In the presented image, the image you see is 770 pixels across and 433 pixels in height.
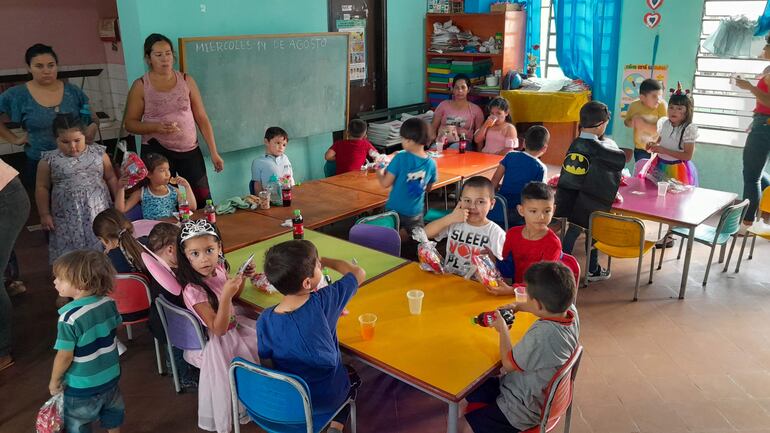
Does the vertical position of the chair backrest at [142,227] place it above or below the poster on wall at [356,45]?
below

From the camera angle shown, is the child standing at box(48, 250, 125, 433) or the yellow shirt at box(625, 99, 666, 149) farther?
the yellow shirt at box(625, 99, 666, 149)

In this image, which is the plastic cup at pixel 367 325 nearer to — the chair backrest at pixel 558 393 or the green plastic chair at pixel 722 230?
the chair backrest at pixel 558 393

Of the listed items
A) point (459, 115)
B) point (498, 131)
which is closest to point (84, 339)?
point (498, 131)

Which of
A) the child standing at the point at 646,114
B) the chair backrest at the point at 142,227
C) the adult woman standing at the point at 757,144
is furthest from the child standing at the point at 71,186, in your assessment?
the adult woman standing at the point at 757,144

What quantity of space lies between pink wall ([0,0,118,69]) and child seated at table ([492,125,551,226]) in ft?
20.1

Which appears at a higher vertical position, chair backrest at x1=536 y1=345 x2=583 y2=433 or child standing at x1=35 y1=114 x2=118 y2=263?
child standing at x1=35 y1=114 x2=118 y2=263

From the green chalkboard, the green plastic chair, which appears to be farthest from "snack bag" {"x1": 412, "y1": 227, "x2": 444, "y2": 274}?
the green chalkboard

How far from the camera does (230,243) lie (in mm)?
3982

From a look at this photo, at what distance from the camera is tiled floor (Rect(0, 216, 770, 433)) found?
11.5 ft

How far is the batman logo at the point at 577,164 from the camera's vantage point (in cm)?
481

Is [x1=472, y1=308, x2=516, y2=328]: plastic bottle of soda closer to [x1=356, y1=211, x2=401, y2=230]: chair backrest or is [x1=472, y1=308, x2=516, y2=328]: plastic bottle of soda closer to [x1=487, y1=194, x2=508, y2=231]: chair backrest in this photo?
[x1=356, y1=211, x2=401, y2=230]: chair backrest

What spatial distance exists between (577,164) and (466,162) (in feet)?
5.09

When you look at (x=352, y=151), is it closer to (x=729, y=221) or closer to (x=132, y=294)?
(x=132, y=294)

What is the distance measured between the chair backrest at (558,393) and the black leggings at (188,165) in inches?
143
